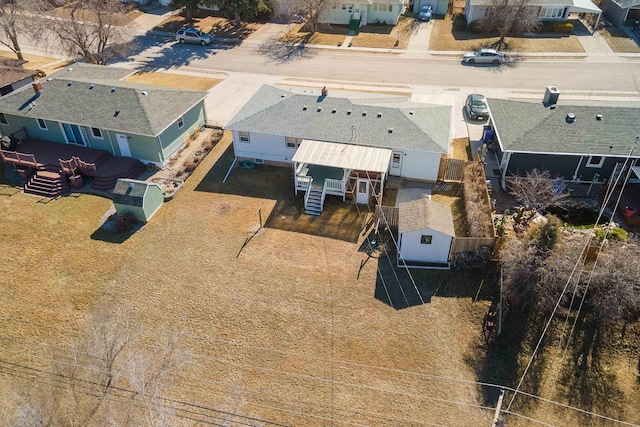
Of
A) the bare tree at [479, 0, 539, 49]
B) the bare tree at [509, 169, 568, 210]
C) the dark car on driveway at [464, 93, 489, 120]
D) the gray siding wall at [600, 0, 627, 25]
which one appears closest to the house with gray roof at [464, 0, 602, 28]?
the bare tree at [479, 0, 539, 49]

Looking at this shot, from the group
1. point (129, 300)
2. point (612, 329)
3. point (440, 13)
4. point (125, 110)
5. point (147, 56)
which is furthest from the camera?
point (440, 13)

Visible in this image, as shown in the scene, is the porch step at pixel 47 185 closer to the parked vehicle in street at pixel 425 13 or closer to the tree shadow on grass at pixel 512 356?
the tree shadow on grass at pixel 512 356

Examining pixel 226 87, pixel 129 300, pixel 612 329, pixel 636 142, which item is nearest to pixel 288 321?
pixel 129 300

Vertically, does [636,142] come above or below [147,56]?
above

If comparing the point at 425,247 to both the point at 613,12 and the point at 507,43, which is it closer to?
the point at 507,43

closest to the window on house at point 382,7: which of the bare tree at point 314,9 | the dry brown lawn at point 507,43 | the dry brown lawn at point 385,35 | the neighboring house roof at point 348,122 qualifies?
the dry brown lawn at point 385,35

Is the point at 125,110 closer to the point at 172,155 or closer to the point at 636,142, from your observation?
the point at 172,155

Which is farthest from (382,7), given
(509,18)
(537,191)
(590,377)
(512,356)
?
(590,377)
